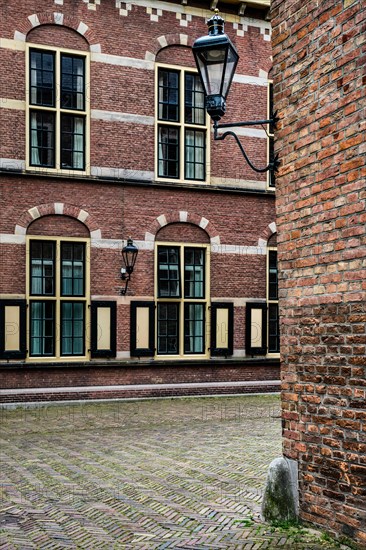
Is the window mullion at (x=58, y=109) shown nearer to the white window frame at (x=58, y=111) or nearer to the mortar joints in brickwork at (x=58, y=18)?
the white window frame at (x=58, y=111)

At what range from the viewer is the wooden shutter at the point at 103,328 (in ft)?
48.5

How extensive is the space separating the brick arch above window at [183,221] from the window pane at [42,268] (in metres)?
2.26

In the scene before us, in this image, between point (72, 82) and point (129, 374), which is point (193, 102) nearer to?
point (72, 82)

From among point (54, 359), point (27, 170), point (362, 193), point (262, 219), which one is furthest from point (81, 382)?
point (362, 193)

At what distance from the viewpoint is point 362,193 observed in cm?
463

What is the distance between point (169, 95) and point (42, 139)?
3.23 meters

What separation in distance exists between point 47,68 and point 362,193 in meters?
11.6

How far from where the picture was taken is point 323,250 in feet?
16.5

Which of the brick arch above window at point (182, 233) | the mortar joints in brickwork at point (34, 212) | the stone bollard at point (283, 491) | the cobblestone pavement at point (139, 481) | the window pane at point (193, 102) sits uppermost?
the window pane at point (193, 102)

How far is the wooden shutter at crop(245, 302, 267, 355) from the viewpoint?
53.5 feet

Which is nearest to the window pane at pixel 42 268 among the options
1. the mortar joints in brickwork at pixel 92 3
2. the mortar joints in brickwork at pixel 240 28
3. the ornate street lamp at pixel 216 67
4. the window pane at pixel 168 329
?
the window pane at pixel 168 329

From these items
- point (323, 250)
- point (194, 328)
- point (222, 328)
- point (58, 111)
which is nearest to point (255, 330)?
point (222, 328)

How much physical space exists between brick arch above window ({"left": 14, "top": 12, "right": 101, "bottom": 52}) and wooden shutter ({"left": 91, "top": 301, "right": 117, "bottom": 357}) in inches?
226

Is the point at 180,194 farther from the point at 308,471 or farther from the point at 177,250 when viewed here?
the point at 308,471
